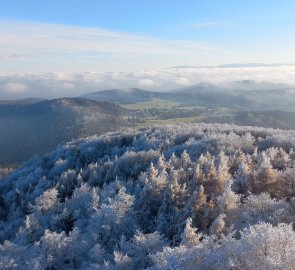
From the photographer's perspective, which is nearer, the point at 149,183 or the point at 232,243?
the point at 232,243

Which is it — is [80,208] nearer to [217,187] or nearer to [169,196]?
[169,196]

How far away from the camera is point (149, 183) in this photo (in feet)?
213

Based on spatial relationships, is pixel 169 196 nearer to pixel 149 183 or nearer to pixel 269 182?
pixel 149 183

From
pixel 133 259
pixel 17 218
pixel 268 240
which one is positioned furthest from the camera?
pixel 17 218

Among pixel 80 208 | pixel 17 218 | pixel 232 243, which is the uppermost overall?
pixel 232 243

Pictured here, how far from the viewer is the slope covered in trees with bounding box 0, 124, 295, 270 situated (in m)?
30.4

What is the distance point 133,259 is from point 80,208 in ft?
84.4

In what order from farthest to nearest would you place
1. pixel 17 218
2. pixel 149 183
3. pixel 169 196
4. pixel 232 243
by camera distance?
pixel 17 218
pixel 149 183
pixel 169 196
pixel 232 243

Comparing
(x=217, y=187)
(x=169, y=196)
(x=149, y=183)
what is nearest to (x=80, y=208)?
(x=149, y=183)

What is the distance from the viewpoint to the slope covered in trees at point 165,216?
3038 centimetres

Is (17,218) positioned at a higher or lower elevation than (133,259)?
lower

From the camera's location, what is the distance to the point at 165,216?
57.4 metres

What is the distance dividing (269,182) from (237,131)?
189 feet

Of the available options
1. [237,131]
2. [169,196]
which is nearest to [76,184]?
[169,196]
